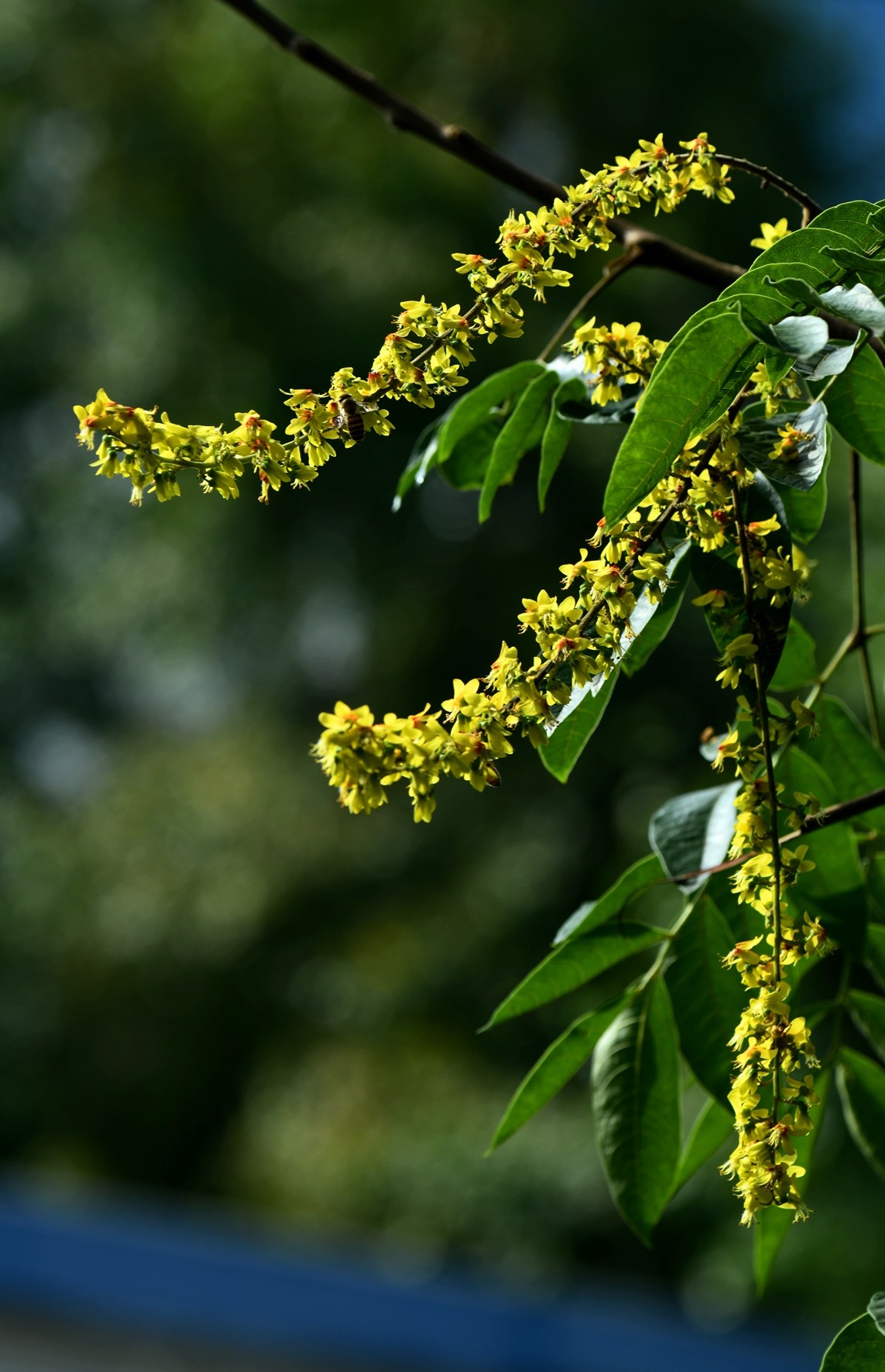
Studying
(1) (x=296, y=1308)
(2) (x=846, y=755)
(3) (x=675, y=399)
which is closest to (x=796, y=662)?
(2) (x=846, y=755)

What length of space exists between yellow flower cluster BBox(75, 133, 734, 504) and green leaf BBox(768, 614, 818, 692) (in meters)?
0.18

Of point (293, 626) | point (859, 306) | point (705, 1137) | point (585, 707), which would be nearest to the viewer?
point (859, 306)

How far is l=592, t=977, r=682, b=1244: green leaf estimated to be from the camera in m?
0.44

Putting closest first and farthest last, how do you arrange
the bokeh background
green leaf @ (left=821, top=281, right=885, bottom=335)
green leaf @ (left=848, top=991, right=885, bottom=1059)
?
green leaf @ (left=821, top=281, right=885, bottom=335)
green leaf @ (left=848, top=991, right=885, bottom=1059)
the bokeh background

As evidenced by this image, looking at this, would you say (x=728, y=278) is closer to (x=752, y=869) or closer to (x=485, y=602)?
(x=752, y=869)

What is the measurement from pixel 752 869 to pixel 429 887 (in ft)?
15.5

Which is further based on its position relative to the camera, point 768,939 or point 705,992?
point 705,992

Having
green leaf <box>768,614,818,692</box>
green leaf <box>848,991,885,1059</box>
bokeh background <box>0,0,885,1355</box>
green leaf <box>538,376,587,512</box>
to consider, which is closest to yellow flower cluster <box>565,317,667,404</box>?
green leaf <box>538,376,587,512</box>

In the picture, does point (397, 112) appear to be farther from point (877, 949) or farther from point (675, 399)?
point (877, 949)

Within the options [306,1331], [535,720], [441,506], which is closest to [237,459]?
[535,720]

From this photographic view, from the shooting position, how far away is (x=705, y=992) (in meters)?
0.46

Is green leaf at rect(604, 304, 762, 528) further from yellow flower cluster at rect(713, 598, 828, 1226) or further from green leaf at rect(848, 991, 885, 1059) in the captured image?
green leaf at rect(848, 991, 885, 1059)

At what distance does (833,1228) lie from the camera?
11.5 feet

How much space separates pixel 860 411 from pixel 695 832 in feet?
0.46
